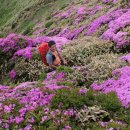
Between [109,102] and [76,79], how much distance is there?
4094 millimetres

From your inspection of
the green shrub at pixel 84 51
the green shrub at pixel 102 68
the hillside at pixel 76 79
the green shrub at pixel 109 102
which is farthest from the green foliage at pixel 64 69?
the green shrub at pixel 109 102

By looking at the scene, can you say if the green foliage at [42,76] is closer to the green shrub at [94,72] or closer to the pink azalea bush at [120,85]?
the green shrub at [94,72]

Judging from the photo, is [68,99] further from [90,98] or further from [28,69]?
[28,69]

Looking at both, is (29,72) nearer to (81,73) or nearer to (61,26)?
(81,73)

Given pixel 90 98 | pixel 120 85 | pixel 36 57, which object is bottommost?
pixel 36 57

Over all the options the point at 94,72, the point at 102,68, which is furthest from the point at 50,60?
the point at 102,68

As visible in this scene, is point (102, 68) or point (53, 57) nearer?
point (102, 68)

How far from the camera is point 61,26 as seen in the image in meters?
35.8

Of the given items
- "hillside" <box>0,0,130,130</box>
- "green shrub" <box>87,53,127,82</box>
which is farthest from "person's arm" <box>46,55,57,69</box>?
"green shrub" <box>87,53,127,82</box>

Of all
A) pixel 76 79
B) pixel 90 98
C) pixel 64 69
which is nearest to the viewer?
pixel 90 98

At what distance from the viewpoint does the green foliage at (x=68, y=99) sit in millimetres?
12719

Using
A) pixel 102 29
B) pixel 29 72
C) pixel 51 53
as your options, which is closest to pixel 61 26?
pixel 102 29

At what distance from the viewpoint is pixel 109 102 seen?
13.2m

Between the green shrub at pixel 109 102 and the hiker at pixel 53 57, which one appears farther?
the hiker at pixel 53 57
